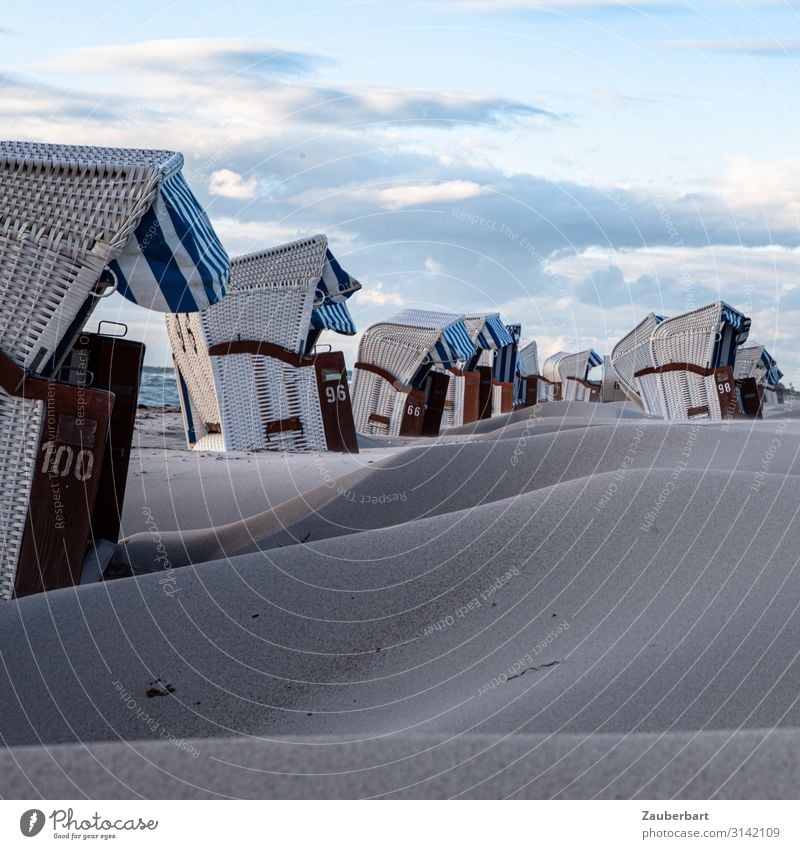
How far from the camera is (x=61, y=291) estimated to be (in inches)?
169

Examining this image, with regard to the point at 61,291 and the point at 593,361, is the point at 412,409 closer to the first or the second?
the point at 61,291

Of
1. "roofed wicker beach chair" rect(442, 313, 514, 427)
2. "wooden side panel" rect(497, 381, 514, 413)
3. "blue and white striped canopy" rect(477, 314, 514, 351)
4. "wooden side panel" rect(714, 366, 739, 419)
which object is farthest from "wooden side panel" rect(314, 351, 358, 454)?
"wooden side panel" rect(497, 381, 514, 413)

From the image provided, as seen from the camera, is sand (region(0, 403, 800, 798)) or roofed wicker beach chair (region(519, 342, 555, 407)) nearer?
sand (region(0, 403, 800, 798))

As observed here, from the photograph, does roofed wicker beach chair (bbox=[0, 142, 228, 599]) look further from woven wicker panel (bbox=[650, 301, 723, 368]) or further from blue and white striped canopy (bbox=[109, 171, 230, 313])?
woven wicker panel (bbox=[650, 301, 723, 368])

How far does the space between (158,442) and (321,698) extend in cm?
922

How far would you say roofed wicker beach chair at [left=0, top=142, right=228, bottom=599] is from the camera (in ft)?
14.0

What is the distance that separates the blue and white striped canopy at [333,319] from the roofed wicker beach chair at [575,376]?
25.5 metres

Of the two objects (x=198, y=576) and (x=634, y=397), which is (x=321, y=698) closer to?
(x=198, y=576)

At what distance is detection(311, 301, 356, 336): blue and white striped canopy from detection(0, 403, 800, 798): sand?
5.06m

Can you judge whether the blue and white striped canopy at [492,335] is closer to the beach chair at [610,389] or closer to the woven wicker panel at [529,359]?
the woven wicker panel at [529,359]

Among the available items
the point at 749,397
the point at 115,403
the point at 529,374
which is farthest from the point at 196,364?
the point at 529,374

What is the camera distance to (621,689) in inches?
123

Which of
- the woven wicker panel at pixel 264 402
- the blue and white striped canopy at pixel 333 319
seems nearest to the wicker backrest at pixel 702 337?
the blue and white striped canopy at pixel 333 319
